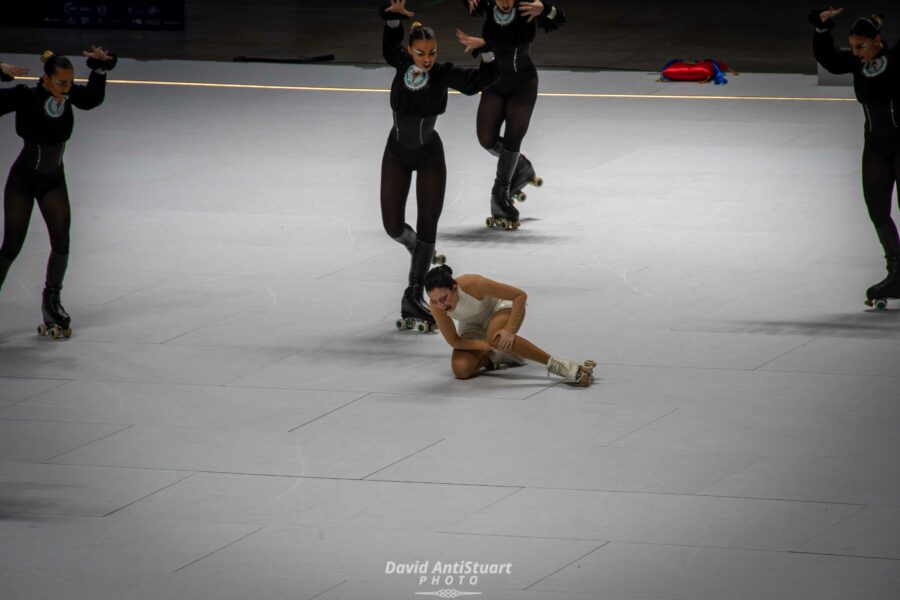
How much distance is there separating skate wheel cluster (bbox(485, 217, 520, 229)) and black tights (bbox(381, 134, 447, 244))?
232cm

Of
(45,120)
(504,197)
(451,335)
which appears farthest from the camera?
(504,197)

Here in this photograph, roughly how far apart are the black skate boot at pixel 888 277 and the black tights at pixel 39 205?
4.89 metres

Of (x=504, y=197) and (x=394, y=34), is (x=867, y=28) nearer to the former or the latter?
(x=394, y=34)

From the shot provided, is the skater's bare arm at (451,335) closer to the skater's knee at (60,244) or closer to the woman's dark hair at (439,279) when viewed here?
the woman's dark hair at (439,279)

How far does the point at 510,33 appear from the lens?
11414mm

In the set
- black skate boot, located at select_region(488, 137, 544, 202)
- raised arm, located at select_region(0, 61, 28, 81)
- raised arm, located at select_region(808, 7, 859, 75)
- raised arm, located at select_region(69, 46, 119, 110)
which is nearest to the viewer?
raised arm, located at select_region(0, 61, 28, 81)

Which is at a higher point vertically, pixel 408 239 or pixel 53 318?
pixel 408 239

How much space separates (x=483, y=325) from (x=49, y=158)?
273cm

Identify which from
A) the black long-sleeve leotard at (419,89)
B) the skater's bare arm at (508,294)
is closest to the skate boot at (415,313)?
the black long-sleeve leotard at (419,89)

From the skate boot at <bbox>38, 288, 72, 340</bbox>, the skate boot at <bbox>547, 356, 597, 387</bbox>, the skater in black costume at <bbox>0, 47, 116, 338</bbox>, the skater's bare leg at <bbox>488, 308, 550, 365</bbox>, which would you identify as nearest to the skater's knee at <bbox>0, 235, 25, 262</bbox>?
the skater in black costume at <bbox>0, 47, 116, 338</bbox>

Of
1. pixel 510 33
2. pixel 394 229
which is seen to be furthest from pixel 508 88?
pixel 394 229

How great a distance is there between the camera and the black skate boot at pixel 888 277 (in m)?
9.33

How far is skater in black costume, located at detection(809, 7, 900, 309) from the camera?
9.10 metres

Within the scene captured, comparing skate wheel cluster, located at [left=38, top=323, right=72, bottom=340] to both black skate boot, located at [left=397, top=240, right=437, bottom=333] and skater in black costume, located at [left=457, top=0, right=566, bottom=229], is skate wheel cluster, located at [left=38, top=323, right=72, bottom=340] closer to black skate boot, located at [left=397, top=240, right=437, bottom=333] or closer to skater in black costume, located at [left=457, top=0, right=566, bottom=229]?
black skate boot, located at [left=397, top=240, right=437, bottom=333]
